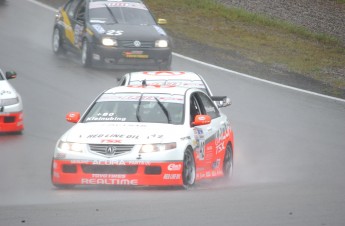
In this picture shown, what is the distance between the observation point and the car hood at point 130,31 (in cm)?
2461

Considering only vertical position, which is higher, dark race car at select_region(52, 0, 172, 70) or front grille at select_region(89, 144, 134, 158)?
front grille at select_region(89, 144, 134, 158)

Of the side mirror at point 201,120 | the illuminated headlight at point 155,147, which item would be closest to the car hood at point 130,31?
the side mirror at point 201,120

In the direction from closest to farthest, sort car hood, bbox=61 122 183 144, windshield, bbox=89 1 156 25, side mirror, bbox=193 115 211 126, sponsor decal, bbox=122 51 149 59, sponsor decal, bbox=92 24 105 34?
1. car hood, bbox=61 122 183 144
2. side mirror, bbox=193 115 211 126
3. sponsor decal, bbox=122 51 149 59
4. sponsor decal, bbox=92 24 105 34
5. windshield, bbox=89 1 156 25

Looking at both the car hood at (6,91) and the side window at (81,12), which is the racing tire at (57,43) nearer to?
the side window at (81,12)

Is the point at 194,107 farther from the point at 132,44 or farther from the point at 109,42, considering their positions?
the point at 109,42

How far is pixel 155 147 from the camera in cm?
1300

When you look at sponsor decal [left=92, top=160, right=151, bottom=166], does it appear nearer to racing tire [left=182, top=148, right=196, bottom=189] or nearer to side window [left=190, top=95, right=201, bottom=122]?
racing tire [left=182, top=148, right=196, bottom=189]

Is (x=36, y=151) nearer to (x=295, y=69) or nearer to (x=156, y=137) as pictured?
(x=156, y=137)

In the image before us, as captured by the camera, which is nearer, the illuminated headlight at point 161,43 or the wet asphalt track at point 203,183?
the wet asphalt track at point 203,183

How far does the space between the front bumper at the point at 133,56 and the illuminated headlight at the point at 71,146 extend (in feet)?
37.1

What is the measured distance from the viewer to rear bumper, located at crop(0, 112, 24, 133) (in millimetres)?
18438

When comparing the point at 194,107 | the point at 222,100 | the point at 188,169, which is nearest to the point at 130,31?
the point at 222,100

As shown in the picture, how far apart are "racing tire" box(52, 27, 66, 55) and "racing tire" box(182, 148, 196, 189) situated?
45.9 feet

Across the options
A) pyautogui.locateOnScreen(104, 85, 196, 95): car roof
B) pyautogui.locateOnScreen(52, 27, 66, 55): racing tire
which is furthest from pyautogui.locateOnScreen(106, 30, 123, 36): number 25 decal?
pyautogui.locateOnScreen(104, 85, 196, 95): car roof
